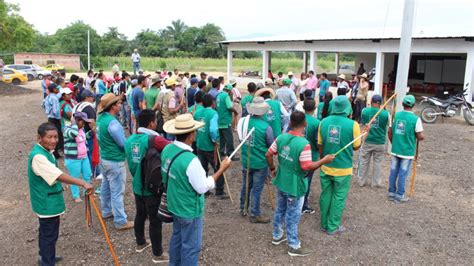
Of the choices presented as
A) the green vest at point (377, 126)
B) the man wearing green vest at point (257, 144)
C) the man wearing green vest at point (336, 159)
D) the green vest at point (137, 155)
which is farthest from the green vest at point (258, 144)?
the green vest at point (377, 126)

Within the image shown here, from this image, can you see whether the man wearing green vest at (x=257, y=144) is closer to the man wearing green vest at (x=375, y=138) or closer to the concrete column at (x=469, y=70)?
the man wearing green vest at (x=375, y=138)

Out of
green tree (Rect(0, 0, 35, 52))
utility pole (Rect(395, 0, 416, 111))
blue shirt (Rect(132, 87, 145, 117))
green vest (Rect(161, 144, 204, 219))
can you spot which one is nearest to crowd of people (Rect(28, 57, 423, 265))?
green vest (Rect(161, 144, 204, 219))

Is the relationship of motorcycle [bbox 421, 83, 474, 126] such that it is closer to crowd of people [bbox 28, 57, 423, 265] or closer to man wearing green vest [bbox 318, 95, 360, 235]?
crowd of people [bbox 28, 57, 423, 265]

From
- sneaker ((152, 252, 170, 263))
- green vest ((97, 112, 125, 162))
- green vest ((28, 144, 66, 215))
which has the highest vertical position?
green vest ((97, 112, 125, 162))

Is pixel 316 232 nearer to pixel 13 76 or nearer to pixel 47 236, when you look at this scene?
pixel 47 236

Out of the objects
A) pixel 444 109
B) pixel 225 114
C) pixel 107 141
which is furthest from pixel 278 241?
pixel 444 109

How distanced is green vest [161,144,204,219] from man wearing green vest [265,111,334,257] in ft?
4.06

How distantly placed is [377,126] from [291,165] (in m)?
2.82

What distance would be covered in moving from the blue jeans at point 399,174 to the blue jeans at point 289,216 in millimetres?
2409

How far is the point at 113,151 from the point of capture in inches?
198

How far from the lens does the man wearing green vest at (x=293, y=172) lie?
4.37 metres

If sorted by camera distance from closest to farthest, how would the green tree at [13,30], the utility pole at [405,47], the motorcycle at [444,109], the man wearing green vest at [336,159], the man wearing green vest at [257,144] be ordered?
the man wearing green vest at [336,159] → the man wearing green vest at [257,144] → the utility pole at [405,47] → the motorcycle at [444,109] → the green tree at [13,30]

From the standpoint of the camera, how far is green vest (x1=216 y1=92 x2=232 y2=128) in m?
7.85

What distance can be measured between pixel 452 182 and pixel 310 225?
348 centimetres
